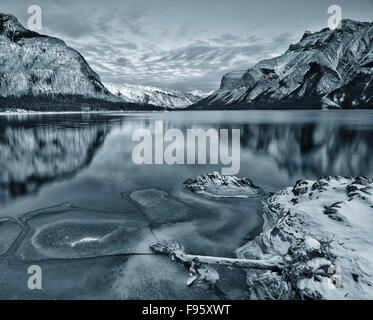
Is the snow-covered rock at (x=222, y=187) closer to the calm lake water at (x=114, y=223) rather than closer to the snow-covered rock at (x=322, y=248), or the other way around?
the calm lake water at (x=114, y=223)

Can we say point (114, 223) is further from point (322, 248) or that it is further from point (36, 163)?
point (36, 163)

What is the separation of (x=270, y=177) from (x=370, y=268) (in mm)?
13614

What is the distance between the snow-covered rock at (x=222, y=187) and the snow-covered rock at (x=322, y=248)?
3.79 meters

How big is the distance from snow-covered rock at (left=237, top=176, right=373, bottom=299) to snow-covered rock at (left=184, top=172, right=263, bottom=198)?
12.4 ft

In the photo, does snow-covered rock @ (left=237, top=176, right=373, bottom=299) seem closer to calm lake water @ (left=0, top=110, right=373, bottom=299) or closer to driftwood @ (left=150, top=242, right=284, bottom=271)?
driftwood @ (left=150, top=242, right=284, bottom=271)

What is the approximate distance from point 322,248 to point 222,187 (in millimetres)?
8653

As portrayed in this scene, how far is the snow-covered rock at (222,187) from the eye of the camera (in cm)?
1503

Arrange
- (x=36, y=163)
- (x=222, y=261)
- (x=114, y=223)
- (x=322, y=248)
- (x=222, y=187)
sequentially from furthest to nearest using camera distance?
(x=36, y=163)
(x=222, y=187)
(x=114, y=223)
(x=222, y=261)
(x=322, y=248)

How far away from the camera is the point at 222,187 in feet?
51.8

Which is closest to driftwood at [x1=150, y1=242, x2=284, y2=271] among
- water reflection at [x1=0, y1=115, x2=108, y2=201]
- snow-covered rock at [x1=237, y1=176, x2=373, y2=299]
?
snow-covered rock at [x1=237, y1=176, x2=373, y2=299]

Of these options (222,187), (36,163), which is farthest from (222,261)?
(36,163)

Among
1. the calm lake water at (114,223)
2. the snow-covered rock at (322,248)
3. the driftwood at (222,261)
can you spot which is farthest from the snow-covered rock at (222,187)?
the driftwood at (222,261)
